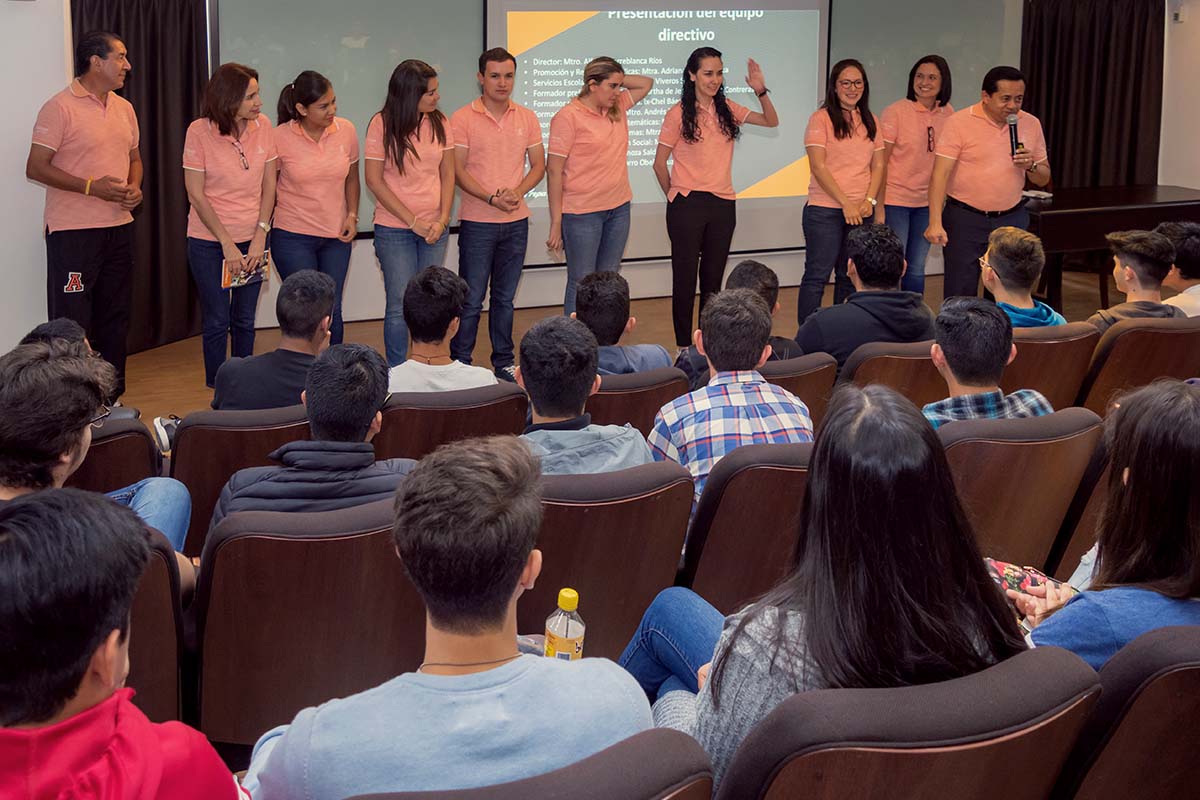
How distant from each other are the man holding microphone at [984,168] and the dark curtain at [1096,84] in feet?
9.25

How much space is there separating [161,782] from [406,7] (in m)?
6.34

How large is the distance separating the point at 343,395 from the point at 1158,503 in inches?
60.4

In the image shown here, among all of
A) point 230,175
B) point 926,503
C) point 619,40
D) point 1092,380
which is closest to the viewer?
point 926,503

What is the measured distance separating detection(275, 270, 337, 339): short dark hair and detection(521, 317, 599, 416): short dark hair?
3.16ft

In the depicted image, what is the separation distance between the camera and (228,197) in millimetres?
5367

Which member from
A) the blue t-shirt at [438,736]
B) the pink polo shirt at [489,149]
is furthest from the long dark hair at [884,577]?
the pink polo shirt at [489,149]

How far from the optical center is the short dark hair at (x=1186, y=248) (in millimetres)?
4461

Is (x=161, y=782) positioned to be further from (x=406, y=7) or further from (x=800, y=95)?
(x=800, y=95)

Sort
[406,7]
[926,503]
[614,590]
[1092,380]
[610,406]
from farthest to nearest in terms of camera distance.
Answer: [406,7]
[1092,380]
[610,406]
[614,590]
[926,503]

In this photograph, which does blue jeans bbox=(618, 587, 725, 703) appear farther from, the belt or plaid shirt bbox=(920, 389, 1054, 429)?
the belt

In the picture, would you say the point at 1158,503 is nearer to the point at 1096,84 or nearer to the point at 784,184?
the point at 784,184

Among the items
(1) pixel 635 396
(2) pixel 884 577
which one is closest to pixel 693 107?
(1) pixel 635 396

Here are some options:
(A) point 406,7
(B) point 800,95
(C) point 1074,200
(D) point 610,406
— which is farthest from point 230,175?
(C) point 1074,200

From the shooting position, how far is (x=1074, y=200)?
23.7 feet
